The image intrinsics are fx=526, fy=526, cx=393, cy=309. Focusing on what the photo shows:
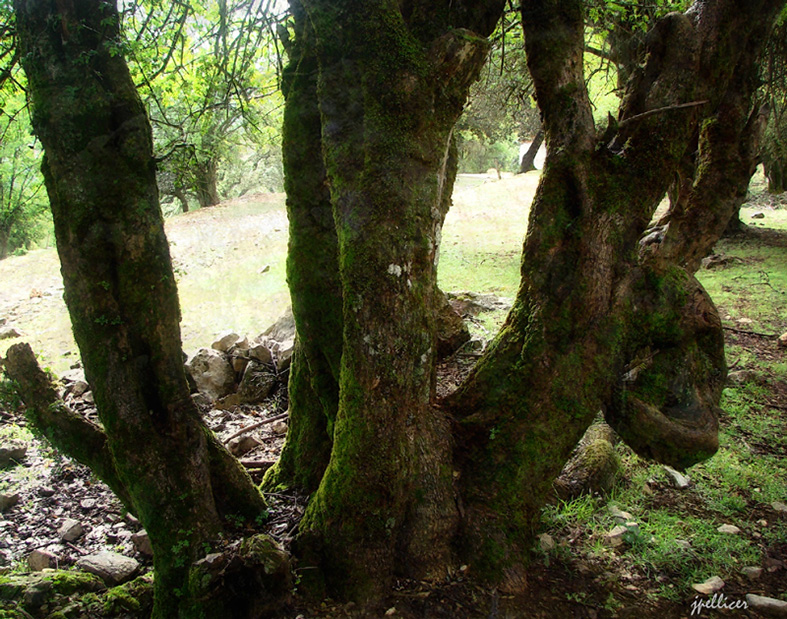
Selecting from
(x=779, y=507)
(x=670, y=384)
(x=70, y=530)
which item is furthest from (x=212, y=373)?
(x=779, y=507)

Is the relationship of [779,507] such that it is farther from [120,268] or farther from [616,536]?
[120,268]

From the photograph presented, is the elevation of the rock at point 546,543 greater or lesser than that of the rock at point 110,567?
lesser

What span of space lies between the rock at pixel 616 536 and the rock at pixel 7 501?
5176 mm

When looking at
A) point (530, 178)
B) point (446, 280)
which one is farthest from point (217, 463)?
point (530, 178)

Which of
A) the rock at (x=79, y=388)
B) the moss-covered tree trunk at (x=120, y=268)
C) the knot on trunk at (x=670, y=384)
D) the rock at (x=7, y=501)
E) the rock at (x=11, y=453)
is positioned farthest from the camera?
the rock at (x=79, y=388)

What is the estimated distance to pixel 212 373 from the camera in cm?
682

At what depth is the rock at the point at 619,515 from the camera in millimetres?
4352

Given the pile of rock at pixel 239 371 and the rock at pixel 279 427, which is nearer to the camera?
the rock at pixel 279 427

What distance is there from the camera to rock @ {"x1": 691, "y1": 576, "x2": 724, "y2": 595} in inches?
139

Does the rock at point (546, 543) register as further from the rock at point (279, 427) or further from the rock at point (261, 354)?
the rock at point (261, 354)

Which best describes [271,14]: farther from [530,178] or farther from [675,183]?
[530,178]

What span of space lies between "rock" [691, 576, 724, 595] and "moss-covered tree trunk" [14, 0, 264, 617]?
3228 millimetres

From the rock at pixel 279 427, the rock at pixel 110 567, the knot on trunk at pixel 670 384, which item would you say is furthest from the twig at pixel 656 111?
the rock at pixel 110 567

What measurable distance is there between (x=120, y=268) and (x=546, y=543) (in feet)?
11.2
